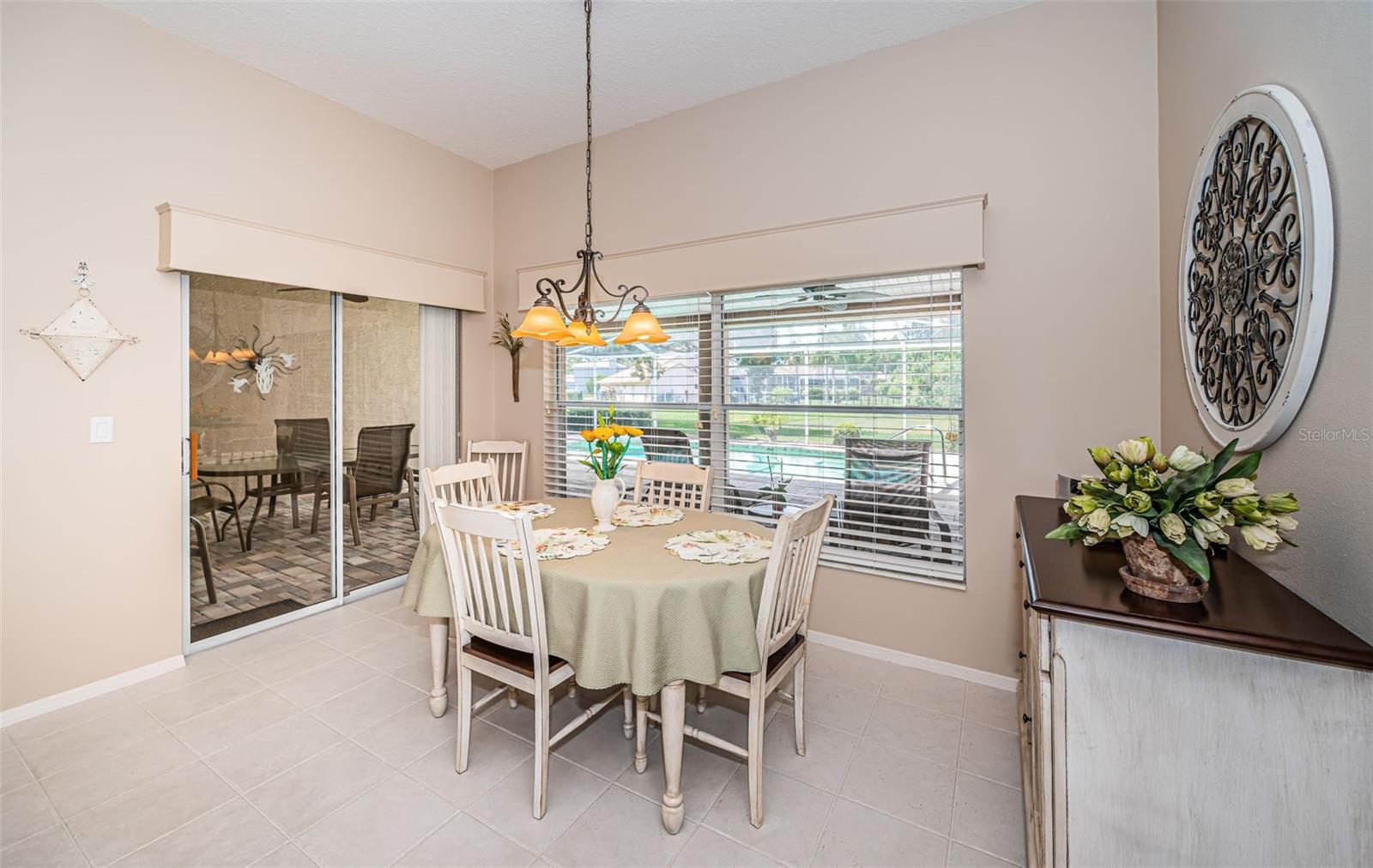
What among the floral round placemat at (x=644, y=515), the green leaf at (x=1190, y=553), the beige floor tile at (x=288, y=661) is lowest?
the beige floor tile at (x=288, y=661)

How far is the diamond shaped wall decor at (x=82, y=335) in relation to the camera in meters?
2.43

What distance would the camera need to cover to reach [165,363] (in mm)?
2768

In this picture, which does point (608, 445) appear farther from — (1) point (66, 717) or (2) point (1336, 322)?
(1) point (66, 717)

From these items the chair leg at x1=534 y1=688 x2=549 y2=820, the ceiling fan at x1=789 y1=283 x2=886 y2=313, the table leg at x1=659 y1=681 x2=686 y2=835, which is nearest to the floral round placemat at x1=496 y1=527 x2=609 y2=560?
the chair leg at x1=534 y1=688 x2=549 y2=820

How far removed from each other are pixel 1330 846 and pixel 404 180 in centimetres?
483

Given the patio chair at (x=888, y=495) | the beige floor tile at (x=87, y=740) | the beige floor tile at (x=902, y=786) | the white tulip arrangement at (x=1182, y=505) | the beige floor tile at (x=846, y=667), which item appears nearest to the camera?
the white tulip arrangement at (x=1182, y=505)

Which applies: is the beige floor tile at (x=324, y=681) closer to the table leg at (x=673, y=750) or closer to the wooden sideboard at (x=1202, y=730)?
the table leg at (x=673, y=750)

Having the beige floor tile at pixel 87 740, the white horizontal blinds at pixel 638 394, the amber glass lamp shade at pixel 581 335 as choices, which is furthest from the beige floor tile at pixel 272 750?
the white horizontal blinds at pixel 638 394

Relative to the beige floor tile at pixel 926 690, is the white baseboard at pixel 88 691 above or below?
above

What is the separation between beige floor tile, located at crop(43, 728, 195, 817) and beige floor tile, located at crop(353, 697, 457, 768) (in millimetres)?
631

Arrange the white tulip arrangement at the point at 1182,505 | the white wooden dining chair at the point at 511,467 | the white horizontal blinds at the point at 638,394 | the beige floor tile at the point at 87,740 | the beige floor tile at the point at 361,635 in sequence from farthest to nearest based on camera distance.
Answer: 1. the white wooden dining chair at the point at 511,467
2. the white horizontal blinds at the point at 638,394
3. the beige floor tile at the point at 361,635
4. the beige floor tile at the point at 87,740
5. the white tulip arrangement at the point at 1182,505

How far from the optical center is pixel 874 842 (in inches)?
68.6

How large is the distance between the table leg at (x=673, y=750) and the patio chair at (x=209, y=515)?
278 cm

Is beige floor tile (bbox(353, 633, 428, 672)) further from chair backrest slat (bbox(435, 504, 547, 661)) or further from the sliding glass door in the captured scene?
chair backrest slat (bbox(435, 504, 547, 661))
